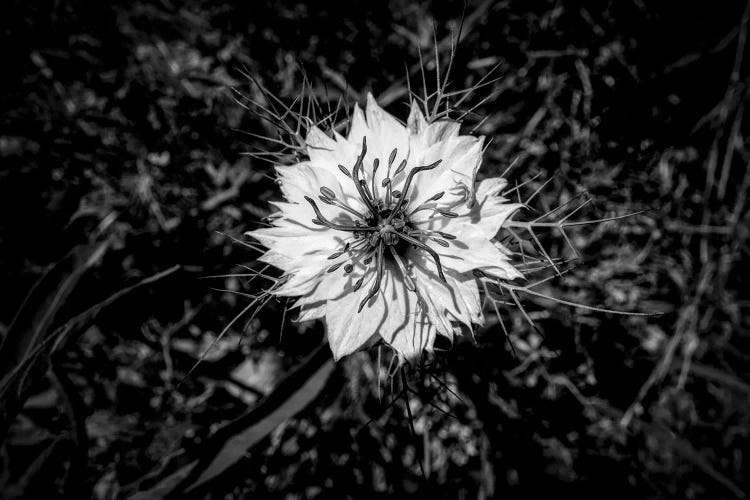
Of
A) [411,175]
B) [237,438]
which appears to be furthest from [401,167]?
[237,438]

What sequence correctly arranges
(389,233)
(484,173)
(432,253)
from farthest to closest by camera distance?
(484,173), (389,233), (432,253)

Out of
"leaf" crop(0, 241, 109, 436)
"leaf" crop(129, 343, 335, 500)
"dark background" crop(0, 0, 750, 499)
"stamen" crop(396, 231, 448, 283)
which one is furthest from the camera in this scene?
"dark background" crop(0, 0, 750, 499)

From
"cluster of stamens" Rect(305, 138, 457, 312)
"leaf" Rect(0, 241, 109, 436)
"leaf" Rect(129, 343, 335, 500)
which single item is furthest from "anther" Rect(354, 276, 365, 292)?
"leaf" Rect(0, 241, 109, 436)

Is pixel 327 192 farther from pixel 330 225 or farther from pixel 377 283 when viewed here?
pixel 377 283

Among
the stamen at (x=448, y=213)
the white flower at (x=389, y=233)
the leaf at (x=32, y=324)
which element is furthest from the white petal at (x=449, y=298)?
the leaf at (x=32, y=324)

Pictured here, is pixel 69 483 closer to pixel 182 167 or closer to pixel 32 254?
pixel 32 254

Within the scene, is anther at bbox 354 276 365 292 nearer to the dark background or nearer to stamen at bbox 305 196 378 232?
stamen at bbox 305 196 378 232

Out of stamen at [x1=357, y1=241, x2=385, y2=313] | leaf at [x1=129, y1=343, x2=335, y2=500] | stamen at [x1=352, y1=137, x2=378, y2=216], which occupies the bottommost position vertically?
leaf at [x1=129, y1=343, x2=335, y2=500]
